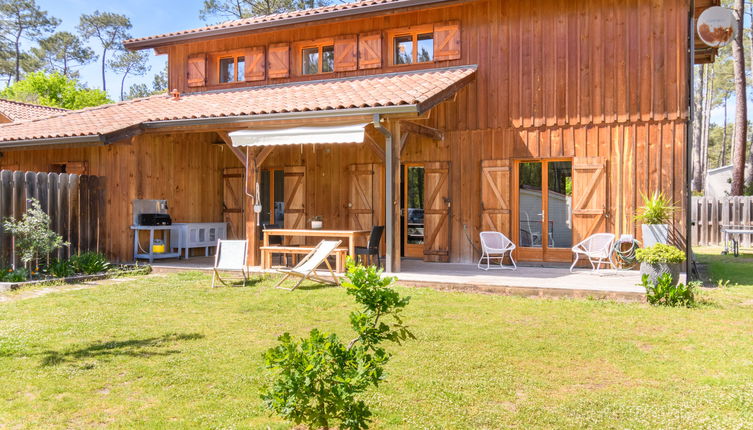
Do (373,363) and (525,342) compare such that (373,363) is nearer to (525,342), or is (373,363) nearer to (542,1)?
(525,342)

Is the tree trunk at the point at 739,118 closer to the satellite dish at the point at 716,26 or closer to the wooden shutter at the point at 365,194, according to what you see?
the satellite dish at the point at 716,26

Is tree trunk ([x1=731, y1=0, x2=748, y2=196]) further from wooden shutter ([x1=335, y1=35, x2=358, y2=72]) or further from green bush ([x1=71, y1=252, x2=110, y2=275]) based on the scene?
green bush ([x1=71, y1=252, x2=110, y2=275])

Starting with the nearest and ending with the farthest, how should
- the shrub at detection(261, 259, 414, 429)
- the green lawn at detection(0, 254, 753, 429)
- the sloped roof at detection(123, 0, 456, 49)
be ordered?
the shrub at detection(261, 259, 414, 429) < the green lawn at detection(0, 254, 753, 429) < the sloped roof at detection(123, 0, 456, 49)

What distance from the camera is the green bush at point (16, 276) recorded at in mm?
8188

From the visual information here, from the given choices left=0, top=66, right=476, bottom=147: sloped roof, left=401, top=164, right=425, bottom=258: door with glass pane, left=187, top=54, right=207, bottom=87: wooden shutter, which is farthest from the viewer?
left=187, top=54, right=207, bottom=87: wooden shutter

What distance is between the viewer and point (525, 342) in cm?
505

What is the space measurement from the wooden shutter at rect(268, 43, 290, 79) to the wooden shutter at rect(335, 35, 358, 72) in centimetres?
127

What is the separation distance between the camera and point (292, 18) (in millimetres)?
12156

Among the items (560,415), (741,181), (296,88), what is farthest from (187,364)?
(741,181)

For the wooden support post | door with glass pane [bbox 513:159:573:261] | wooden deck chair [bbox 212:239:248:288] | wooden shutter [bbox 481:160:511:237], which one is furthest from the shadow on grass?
door with glass pane [bbox 513:159:573:261]

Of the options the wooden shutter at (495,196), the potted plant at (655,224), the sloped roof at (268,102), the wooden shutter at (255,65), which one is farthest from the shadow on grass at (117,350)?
the wooden shutter at (255,65)

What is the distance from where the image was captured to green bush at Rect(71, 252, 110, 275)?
30.5ft

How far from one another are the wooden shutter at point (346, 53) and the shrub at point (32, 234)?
6408 mm

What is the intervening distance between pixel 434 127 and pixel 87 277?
6703mm
